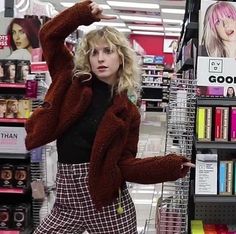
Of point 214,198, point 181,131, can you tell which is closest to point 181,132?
point 181,131

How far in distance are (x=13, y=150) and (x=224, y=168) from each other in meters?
1.59

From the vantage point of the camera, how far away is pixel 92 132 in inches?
77.7

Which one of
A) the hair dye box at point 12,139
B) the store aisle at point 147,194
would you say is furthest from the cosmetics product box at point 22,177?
the store aisle at point 147,194

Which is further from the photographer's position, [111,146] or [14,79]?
[14,79]

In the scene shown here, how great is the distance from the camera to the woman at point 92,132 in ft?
6.34

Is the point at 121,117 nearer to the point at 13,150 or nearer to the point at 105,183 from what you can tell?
the point at 105,183

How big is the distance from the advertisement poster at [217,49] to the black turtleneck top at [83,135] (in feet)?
2.84

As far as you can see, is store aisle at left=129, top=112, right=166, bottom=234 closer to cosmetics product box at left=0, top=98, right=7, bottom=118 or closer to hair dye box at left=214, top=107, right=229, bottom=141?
hair dye box at left=214, top=107, right=229, bottom=141

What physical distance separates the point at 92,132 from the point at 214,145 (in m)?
0.99

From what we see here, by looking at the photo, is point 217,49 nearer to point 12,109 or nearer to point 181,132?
point 181,132

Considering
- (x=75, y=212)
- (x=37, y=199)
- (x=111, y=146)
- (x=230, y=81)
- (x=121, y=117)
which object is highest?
(x=230, y=81)

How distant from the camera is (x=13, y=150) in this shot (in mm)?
3467

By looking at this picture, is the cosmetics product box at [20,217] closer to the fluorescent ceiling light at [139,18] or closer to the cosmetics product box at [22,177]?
the cosmetics product box at [22,177]

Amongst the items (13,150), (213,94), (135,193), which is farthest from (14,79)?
(135,193)
